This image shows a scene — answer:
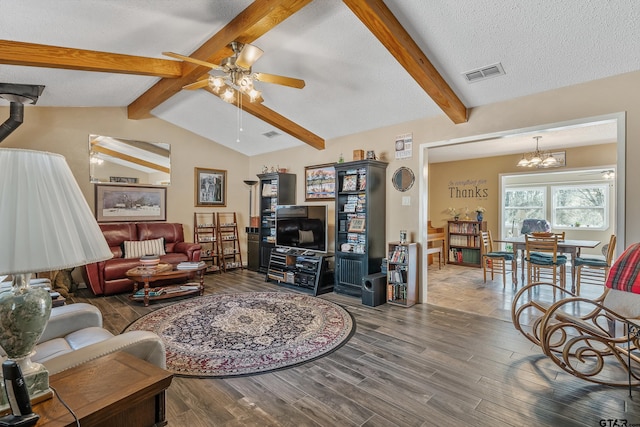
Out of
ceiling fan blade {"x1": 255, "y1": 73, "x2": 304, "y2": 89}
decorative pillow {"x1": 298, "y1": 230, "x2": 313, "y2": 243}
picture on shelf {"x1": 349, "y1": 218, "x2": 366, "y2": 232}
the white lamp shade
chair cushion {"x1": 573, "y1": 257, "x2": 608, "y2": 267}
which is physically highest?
ceiling fan blade {"x1": 255, "y1": 73, "x2": 304, "y2": 89}

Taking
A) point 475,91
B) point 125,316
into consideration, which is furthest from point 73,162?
point 475,91

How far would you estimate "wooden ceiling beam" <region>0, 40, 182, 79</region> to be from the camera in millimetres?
2932

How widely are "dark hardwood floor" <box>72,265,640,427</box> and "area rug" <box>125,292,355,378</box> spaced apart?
0.46 ft

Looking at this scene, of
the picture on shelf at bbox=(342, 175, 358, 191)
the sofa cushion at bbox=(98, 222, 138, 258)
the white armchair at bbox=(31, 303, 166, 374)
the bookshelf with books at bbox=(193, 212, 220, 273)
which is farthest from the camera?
the bookshelf with books at bbox=(193, 212, 220, 273)

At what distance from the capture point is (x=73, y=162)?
510 centimetres

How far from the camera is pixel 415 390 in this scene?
2221mm

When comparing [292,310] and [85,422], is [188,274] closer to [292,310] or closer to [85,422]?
[292,310]

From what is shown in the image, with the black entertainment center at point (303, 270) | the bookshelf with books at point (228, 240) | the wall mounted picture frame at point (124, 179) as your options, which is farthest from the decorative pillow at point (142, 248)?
the black entertainment center at point (303, 270)

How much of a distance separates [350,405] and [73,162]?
5.56 meters

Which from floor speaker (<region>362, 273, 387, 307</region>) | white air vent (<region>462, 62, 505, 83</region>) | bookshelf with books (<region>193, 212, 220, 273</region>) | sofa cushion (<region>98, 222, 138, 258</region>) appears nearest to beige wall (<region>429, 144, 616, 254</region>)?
floor speaker (<region>362, 273, 387, 307</region>)

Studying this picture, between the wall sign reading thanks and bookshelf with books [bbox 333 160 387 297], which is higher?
the wall sign reading thanks

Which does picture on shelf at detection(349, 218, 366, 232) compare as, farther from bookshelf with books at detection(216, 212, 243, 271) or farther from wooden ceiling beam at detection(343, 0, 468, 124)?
bookshelf with books at detection(216, 212, 243, 271)

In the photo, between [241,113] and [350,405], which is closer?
[350,405]

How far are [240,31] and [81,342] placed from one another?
277 cm
